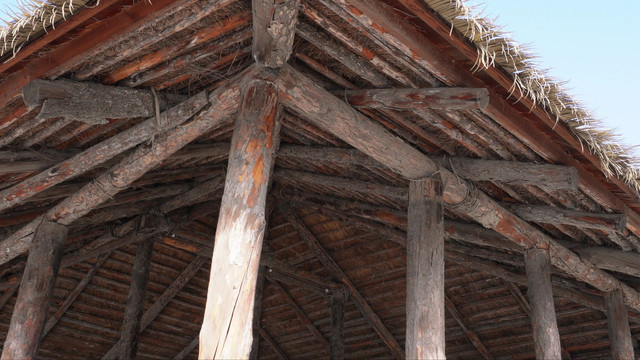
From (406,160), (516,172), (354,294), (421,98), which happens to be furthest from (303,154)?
(354,294)

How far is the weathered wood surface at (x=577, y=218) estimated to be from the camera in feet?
15.6

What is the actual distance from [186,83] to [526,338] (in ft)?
18.9

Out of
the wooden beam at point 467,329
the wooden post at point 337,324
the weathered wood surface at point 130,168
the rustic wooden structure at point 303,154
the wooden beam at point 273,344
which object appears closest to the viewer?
the rustic wooden structure at point 303,154

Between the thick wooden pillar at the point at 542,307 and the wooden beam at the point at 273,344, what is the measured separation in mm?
5324

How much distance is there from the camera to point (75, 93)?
3.82m

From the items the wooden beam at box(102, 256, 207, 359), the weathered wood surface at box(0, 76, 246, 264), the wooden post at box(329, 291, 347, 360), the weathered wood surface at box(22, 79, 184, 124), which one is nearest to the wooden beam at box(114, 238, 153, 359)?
the wooden beam at box(102, 256, 207, 359)

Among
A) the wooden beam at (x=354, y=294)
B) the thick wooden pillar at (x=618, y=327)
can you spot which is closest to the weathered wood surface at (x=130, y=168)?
the wooden beam at (x=354, y=294)

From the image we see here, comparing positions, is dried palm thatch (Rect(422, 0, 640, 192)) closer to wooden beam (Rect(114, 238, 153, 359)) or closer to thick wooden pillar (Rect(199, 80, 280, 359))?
thick wooden pillar (Rect(199, 80, 280, 359))

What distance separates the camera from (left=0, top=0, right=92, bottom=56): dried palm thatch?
3.23m

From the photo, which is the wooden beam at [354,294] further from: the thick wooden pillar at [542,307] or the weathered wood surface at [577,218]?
the weathered wood surface at [577,218]

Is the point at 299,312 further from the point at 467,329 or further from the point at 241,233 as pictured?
the point at 241,233

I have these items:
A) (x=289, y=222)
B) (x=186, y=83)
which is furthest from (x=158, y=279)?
(x=186, y=83)

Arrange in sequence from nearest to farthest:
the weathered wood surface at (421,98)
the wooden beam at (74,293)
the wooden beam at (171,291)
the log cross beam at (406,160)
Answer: the weathered wood surface at (421,98)
the log cross beam at (406,160)
the wooden beam at (74,293)
the wooden beam at (171,291)

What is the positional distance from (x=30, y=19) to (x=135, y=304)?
13.8ft
